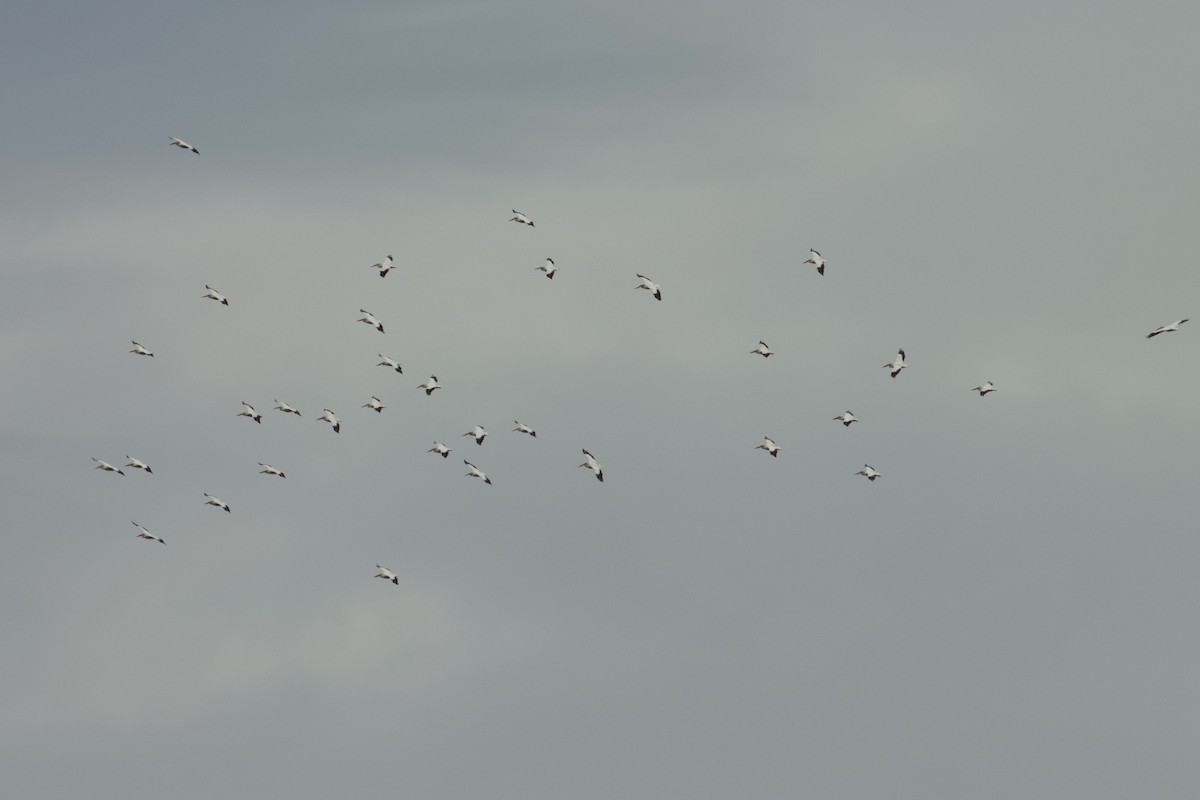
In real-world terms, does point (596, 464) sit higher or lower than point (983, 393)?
lower

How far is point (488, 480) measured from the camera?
198750 millimetres

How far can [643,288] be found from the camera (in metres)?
196

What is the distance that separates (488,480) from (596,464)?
31.6ft

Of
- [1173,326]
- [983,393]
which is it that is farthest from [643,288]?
[1173,326]

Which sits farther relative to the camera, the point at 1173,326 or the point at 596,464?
the point at 596,464

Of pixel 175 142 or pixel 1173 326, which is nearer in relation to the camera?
pixel 1173 326

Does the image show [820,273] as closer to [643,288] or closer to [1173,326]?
[643,288]

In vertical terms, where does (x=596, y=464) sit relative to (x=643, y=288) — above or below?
below

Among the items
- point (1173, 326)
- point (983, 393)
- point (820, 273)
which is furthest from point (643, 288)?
point (1173, 326)

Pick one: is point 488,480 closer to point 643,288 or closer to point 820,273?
point 643,288

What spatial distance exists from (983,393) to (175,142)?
244ft

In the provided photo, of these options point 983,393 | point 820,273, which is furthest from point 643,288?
point 983,393

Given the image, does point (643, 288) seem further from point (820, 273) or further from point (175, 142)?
point (175, 142)

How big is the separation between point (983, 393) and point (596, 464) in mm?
34765
